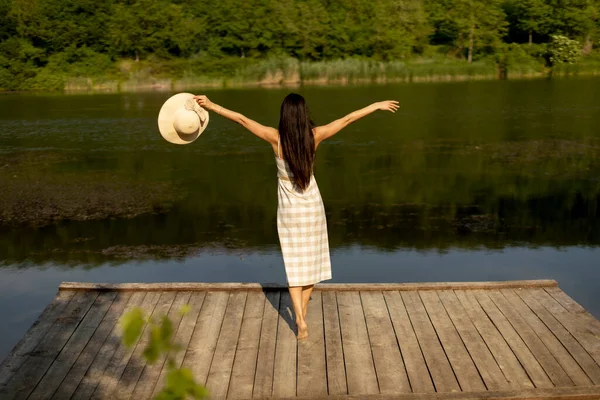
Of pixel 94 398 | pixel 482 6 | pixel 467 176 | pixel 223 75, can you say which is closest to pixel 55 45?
pixel 223 75

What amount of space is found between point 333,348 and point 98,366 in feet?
5.72

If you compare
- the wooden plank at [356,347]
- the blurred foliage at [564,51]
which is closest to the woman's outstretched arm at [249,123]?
the wooden plank at [356,347]

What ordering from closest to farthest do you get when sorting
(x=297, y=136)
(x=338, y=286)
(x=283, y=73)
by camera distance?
1. (x=297, y=136)
2. (x=338, y=286)
3. (x=283, y=73)

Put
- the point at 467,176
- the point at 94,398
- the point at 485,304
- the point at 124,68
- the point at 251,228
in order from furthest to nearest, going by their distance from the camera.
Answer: the point at 124,68
the point at 467,176
the point at 251,228
the point at 485,304
the point at 94,398

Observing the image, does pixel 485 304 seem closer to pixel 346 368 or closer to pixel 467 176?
pixel 346 368

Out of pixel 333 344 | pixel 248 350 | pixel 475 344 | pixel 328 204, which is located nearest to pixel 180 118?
pixel 248 350

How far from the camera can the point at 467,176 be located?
15.8m

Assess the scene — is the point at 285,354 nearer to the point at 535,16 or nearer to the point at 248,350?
the point at 248,350

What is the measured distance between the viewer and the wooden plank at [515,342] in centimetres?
527

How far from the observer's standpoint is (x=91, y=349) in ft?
19.3

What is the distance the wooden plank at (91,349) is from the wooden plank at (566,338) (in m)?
3.58

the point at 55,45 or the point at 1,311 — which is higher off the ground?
the point at 55,45

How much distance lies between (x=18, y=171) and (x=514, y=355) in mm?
14724

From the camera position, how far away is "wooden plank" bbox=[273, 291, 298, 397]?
518cm
